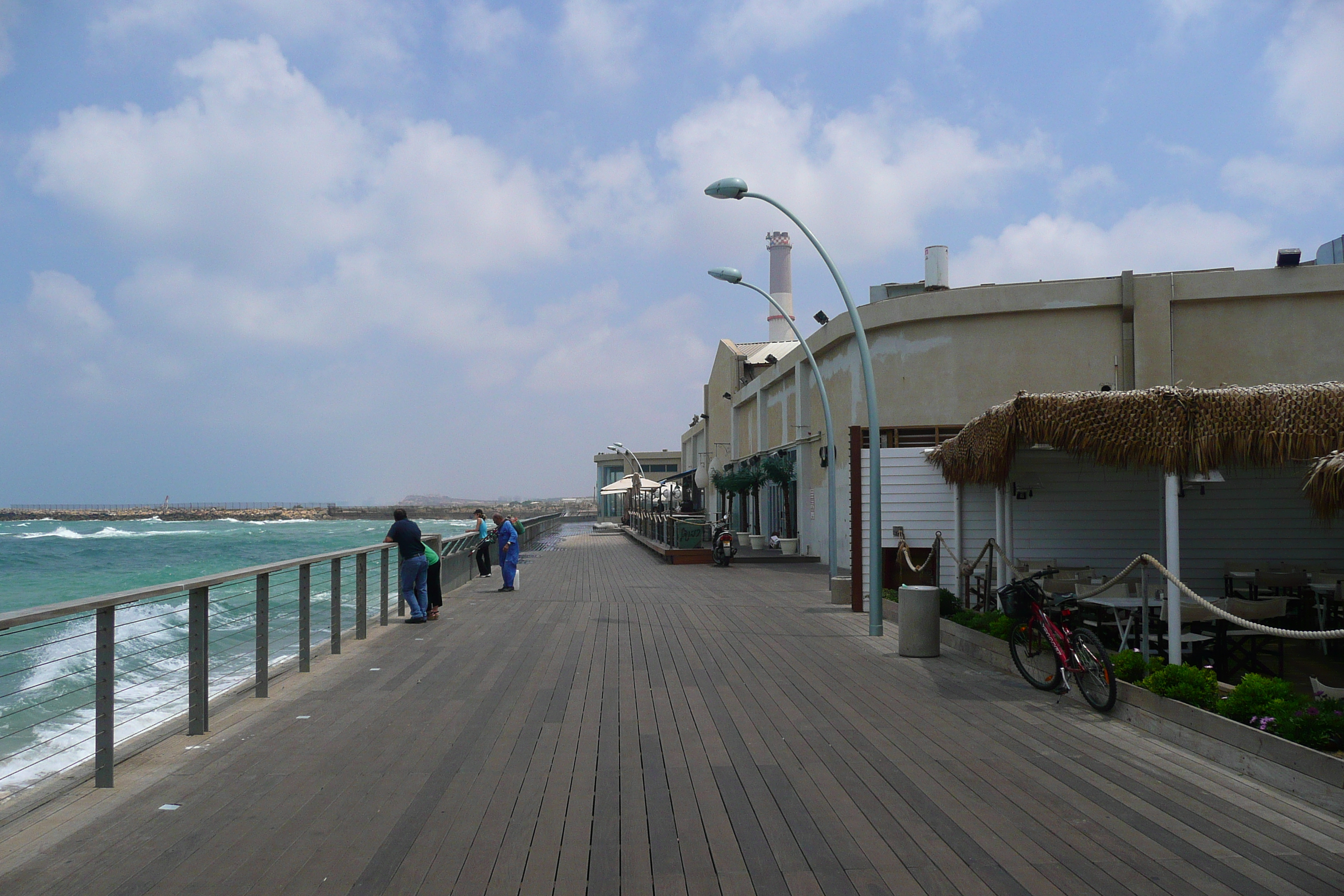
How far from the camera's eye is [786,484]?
28.6 meters

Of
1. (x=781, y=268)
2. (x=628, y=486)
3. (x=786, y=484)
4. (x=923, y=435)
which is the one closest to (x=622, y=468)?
(x=781, y=268)

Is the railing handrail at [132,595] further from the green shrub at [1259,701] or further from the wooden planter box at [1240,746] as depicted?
the green shrub at [1259,701]

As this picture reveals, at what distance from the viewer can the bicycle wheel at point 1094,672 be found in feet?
22.9

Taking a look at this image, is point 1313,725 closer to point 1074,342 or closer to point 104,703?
point 104,703

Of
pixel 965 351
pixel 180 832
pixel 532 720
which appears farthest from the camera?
pixel 965 351

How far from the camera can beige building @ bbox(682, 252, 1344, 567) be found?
18891 millimetres

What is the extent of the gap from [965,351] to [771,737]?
1549 centimetres

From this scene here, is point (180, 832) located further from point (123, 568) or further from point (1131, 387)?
point (123, 568)

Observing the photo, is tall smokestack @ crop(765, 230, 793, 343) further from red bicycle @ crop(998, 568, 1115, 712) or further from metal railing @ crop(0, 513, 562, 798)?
red bicycle @ crop(998, 568, 1115, 712)

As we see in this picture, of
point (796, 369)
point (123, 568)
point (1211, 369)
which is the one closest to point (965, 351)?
point (1211, 369)

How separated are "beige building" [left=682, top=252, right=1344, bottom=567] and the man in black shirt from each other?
8.18 metres

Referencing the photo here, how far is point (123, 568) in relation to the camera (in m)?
56.7

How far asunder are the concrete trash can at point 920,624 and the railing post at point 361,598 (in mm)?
5975

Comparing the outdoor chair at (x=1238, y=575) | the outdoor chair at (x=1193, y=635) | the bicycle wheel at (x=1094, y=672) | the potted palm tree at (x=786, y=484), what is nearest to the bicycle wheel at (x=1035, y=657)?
the bicycle wheel at (x=1094, y=672)
